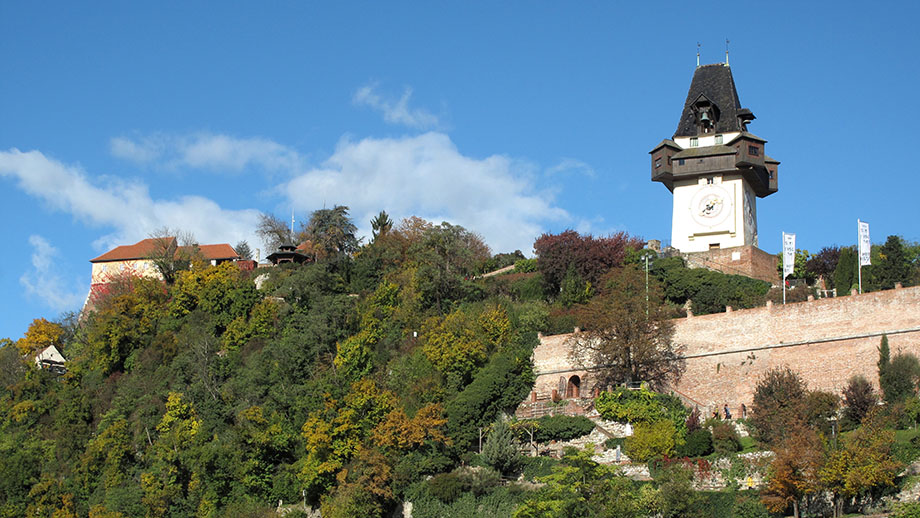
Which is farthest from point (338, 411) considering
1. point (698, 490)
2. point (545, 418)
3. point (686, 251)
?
point (686, 251)

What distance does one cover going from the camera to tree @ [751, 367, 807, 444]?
107 ft

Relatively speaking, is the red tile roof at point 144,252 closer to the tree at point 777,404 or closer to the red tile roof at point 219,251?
the red tile roof at point 219,251

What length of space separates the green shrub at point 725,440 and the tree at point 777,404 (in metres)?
0.73

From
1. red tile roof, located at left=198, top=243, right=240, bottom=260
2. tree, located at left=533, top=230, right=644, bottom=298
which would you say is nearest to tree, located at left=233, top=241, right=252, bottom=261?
red tile roof, located at left=198, top=243, right=240, bottom=260

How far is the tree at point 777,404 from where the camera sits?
→ 32531mm

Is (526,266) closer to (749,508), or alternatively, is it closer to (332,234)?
(332,234)

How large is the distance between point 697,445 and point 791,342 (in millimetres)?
5952

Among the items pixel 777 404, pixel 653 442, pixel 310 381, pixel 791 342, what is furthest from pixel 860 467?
pixel 310 381

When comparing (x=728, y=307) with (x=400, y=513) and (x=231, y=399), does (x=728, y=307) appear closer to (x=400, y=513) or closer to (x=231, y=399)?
(x=400, y=513)

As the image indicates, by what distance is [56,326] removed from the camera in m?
64.5

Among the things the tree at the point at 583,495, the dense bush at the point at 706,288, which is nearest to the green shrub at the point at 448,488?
the tree at the point at 583,495

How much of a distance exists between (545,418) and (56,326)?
121ft

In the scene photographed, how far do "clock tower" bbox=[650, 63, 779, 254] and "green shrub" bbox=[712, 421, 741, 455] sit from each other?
15313 millimetres

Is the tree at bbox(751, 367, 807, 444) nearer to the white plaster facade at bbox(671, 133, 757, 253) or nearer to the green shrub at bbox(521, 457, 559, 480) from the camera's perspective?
the green shrub at bbox(521, 457, 559, 480)
